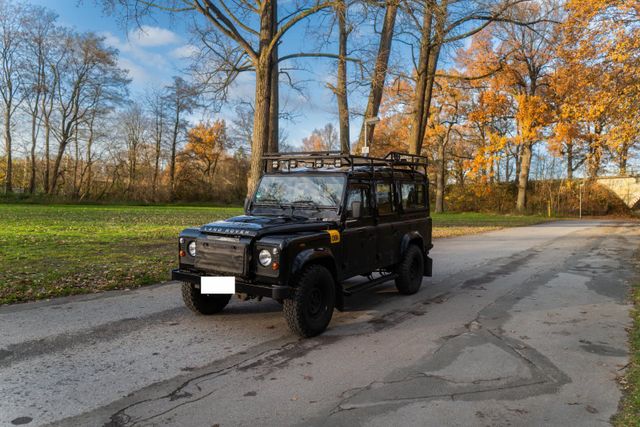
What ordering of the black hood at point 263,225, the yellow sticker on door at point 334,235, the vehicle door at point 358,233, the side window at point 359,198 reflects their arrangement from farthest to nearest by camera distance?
the side window at point 359,198 < the vehicle door at point 358,233 < the yellow sticker on door at point 334,235 < the black hood at point 263,225

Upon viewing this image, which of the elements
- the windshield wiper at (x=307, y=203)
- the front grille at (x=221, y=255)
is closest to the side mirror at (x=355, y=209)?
the windshield wiper at (x=307, y=203)

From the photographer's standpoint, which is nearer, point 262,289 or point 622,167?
point 262,289

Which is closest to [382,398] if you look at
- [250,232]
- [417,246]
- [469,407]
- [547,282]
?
[469,407]

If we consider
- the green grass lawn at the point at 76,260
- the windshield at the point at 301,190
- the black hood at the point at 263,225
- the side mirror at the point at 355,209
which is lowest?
the green grass lawn at the point at 76,260

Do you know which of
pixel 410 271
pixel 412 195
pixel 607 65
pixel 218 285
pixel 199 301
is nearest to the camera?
pixel 218 285

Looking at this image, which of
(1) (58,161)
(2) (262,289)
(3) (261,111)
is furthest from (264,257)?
(1) (58,161)

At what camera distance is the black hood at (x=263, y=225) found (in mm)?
5266

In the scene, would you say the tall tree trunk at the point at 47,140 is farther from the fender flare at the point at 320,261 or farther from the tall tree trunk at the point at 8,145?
the fender flare at the point at 320,261

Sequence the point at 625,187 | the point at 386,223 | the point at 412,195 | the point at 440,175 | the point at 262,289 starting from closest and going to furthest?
the point at 262,289, the point at 386,223, the point at 412,195, the point at 440,175, the point at 625,187

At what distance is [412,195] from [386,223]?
130 cm

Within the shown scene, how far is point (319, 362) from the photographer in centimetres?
454

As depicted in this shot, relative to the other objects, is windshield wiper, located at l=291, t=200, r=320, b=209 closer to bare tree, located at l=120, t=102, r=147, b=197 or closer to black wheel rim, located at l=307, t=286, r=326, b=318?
black wheel rim, located at l=307, t=286, r=326, b=318

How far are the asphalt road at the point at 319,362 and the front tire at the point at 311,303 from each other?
0.69 feet

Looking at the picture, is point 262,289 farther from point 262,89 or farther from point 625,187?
point 625,187
